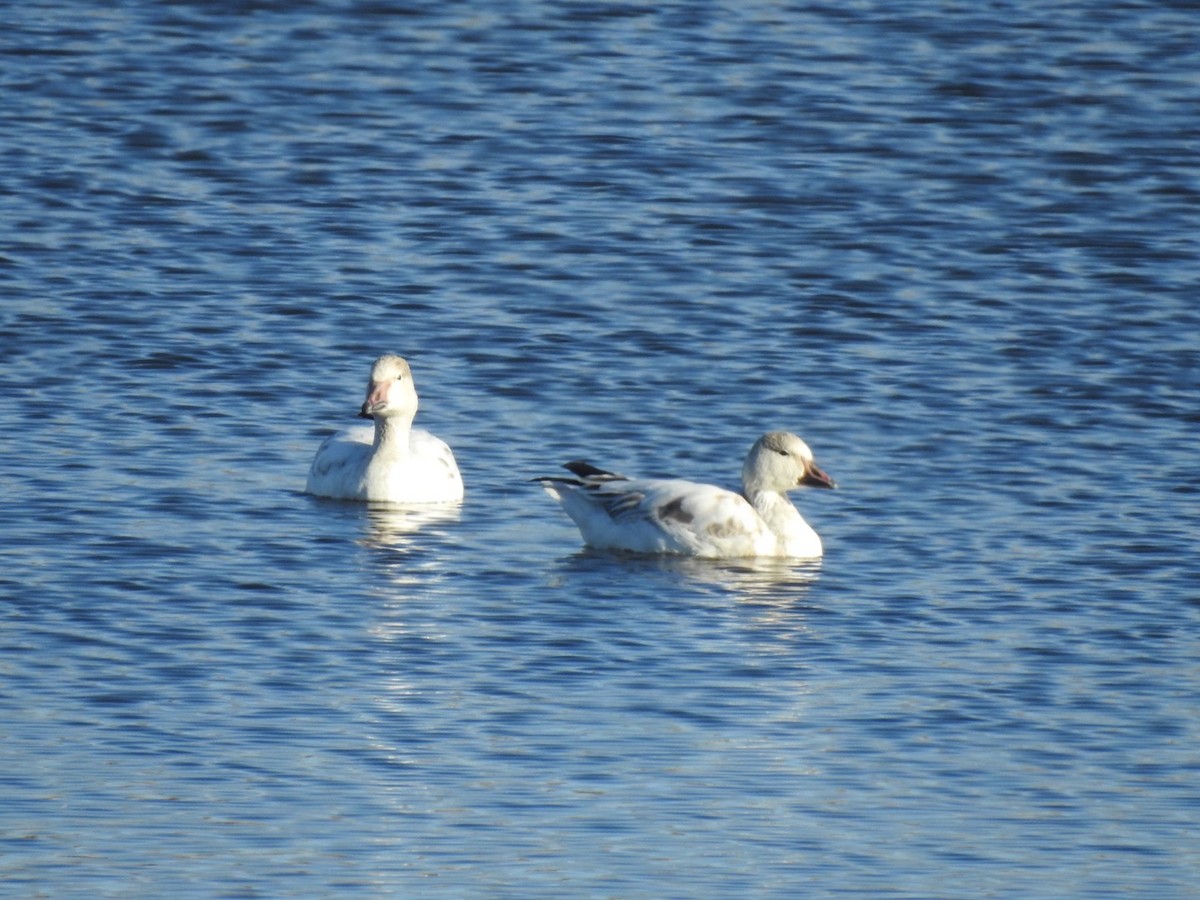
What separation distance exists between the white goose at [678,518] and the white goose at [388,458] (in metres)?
0.98

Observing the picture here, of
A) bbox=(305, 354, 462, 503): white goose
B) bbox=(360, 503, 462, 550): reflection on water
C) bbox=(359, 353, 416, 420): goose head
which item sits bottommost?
bbox=(360, 503, 462, 550): reflection on water

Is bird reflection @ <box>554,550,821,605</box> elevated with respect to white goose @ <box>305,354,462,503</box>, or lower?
lower

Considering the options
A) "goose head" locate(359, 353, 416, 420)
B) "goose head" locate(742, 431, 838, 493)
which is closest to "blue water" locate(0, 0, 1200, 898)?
"goose head" locate(742, 431, 838, 493)

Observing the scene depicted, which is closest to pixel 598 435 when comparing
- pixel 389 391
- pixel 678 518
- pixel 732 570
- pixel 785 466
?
pixel 389 391

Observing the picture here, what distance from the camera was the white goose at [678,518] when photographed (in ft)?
48.9

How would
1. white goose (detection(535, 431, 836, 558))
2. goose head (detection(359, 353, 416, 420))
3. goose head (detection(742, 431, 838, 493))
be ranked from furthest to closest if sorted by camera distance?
goose head (detection(359, 353, 416, 420)) < goose head (detection(742, 431, 838, 493)) < white goose (detection(535, 431, 836, 558))

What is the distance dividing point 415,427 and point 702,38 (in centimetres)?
1194

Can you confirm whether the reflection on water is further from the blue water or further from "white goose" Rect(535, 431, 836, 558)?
"white goose" Rect(535, 431, 836, 558)

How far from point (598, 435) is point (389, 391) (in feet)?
4.37

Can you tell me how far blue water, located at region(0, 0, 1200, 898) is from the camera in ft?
33.0

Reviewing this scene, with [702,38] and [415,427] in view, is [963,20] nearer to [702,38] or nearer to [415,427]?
[702,38]

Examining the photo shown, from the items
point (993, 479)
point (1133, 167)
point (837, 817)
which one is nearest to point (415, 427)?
point (993, 479)

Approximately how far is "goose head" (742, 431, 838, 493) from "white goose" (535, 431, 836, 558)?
154 millimetres

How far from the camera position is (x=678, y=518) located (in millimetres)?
14914
